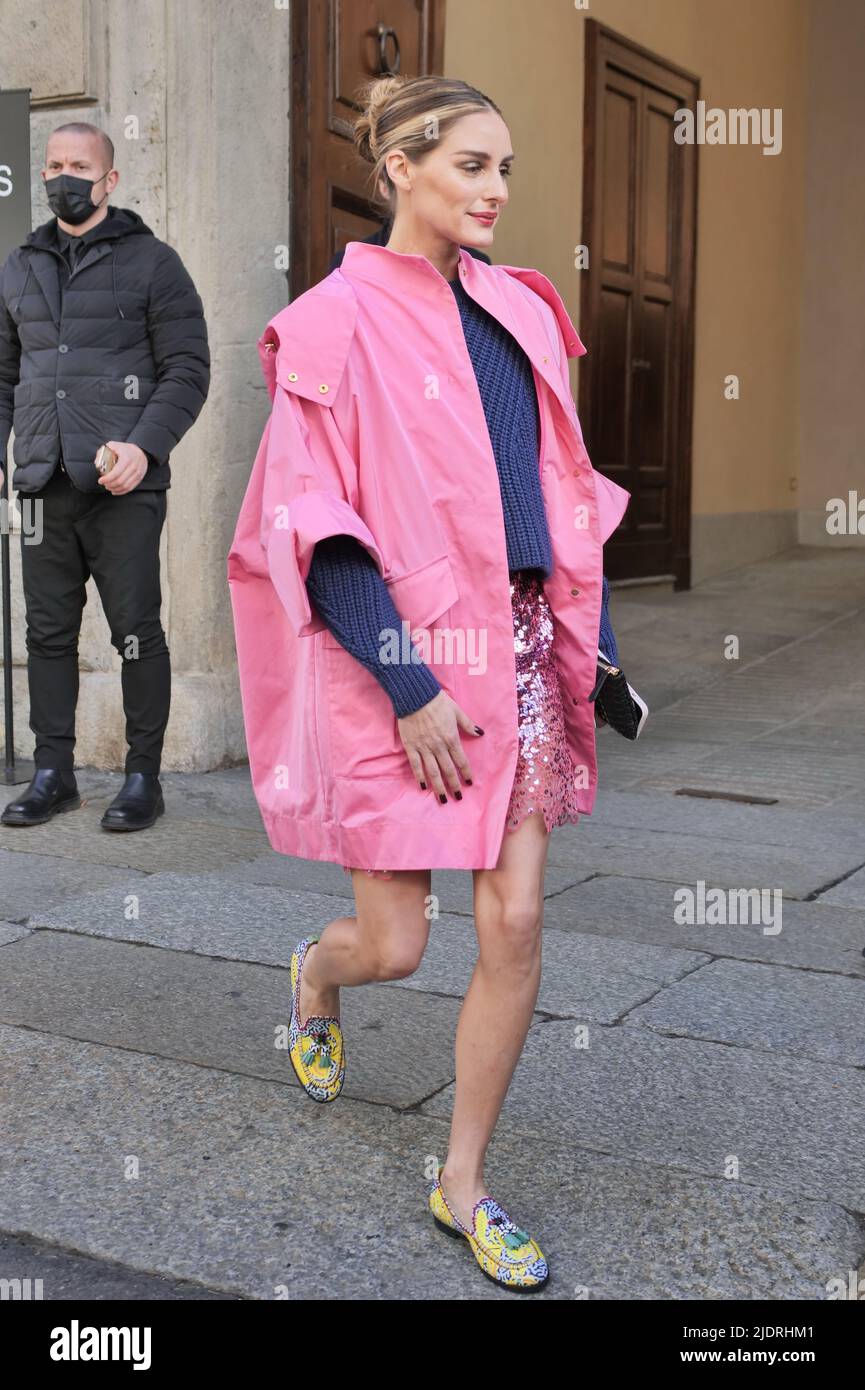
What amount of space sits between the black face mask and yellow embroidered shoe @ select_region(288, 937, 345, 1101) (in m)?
3.28

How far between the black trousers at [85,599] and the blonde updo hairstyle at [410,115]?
2.98 m

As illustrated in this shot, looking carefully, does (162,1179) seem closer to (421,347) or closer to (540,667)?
(540,667)

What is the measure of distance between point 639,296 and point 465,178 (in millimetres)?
8625

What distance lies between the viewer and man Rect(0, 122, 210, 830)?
18.2 ft

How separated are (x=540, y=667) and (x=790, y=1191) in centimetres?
99

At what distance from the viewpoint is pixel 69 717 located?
5.89 meters

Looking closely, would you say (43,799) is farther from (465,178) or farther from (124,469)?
(465,178)

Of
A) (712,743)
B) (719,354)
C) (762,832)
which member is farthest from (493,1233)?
(719,354)

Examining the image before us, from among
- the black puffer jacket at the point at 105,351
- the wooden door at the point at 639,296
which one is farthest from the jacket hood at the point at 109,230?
the wooden door at the point at 639,296

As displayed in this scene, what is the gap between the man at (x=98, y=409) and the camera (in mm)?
5539

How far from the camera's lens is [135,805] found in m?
5.72

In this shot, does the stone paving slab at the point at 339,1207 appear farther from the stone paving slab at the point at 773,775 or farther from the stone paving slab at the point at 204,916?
the stone paving slab at the point at 773,775

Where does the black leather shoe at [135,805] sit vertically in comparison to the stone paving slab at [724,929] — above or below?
above

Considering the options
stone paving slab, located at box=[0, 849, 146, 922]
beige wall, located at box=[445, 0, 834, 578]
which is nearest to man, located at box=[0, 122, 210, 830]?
stone paving slab, located at box=[0, 849, 146, 922]
